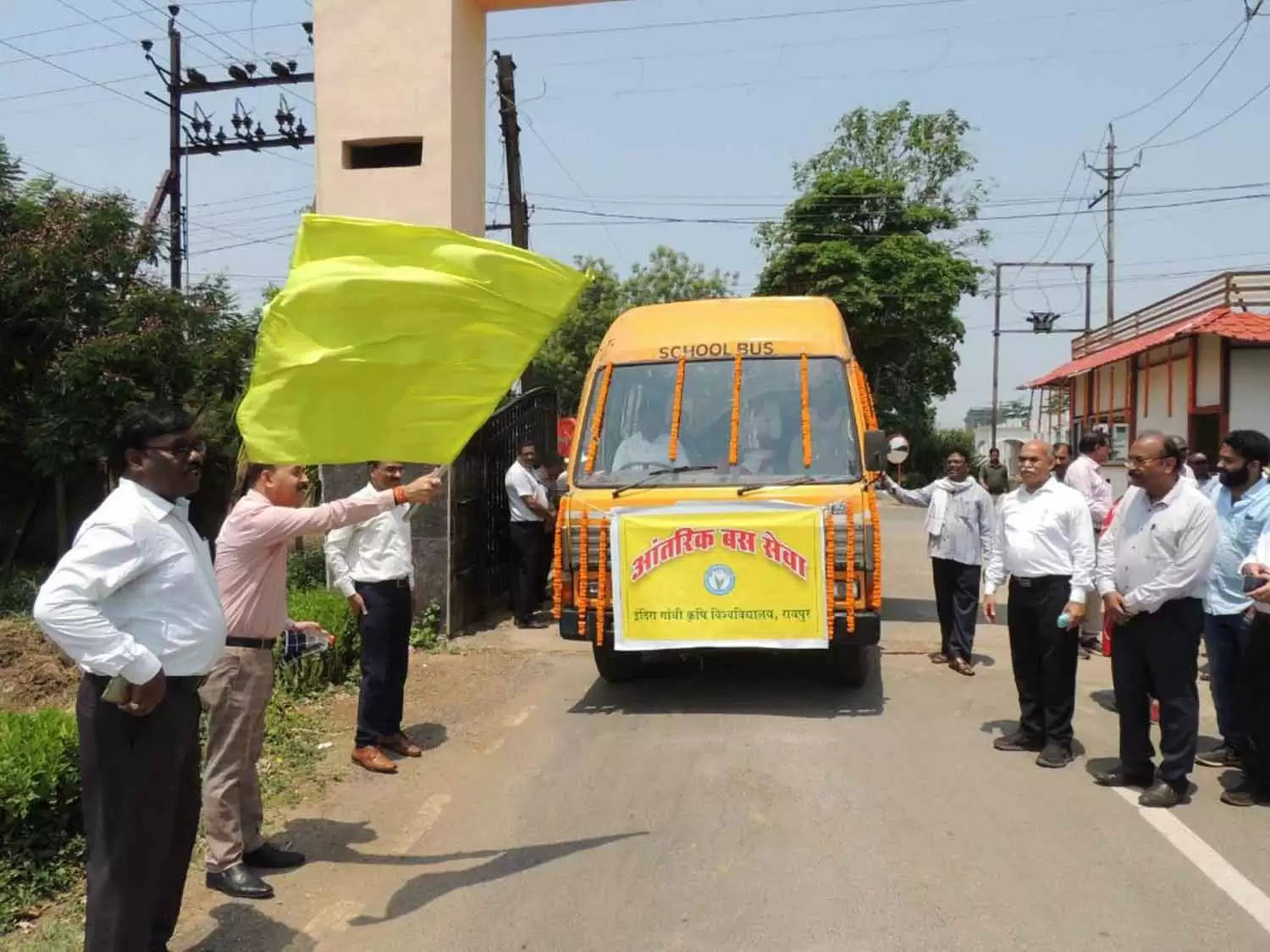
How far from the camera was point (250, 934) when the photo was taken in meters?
3.76

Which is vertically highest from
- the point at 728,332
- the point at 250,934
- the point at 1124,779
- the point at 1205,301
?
the point at 1205,301

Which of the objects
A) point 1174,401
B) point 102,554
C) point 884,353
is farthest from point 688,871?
point 884,353

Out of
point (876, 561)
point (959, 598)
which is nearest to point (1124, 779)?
point (876, 561)

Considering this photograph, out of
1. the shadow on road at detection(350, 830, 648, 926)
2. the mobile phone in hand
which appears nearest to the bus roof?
the shadow on road at detection(350, 830, 648, 926)

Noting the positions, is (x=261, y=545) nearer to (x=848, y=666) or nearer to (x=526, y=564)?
(x=848, y=666)

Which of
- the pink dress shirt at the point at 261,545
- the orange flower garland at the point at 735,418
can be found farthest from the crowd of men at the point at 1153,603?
the pink dress shirt at the point at 261,545

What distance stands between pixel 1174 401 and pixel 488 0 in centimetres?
1526

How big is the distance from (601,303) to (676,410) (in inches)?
1228

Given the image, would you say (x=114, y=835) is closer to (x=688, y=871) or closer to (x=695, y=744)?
(x=688, y=871)

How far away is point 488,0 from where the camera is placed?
10.4m

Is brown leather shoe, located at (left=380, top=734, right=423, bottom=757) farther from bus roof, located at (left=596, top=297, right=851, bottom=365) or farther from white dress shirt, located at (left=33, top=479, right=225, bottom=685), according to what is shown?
bus roof, located at (left=596, top=297, right=851, bottom=365)

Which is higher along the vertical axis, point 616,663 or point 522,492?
point 522,492

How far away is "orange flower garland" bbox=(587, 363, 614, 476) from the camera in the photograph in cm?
712

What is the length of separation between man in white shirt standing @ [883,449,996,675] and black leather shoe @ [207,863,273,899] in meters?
5.25
